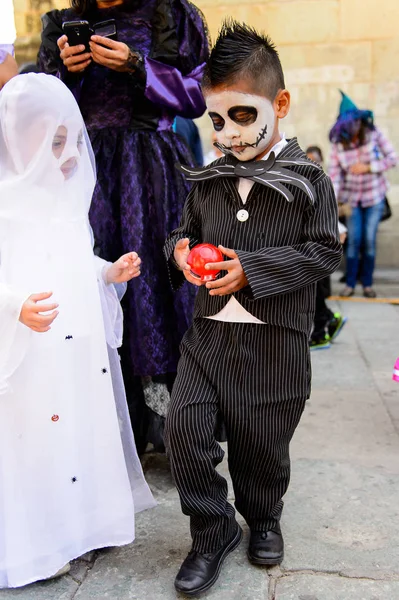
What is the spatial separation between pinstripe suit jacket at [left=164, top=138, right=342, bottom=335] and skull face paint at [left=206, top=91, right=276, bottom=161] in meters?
0.09

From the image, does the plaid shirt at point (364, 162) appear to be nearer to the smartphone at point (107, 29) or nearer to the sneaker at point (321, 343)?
the sneaker at point (321, 343)

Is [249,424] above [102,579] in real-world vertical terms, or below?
above

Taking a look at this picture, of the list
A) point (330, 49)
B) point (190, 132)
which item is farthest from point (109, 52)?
point (330, 49)

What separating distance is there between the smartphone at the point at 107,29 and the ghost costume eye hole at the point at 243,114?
0.69 m

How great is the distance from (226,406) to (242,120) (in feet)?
2.66

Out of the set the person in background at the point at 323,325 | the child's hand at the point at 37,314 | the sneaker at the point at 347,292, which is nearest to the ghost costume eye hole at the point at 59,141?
the child's hand at the point at 37,314

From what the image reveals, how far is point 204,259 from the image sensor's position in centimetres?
176

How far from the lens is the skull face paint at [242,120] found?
186 centimetres

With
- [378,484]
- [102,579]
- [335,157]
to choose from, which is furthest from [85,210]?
[335,157]

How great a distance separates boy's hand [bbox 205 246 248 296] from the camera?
1758 mm

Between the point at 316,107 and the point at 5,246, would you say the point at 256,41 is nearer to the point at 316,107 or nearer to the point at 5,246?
the point at 5,246

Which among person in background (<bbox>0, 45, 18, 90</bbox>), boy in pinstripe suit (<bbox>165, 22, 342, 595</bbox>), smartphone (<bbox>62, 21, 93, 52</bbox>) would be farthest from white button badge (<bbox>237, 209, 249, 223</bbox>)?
person in background (<bbox>0, 45, 18, 90</bbox>)

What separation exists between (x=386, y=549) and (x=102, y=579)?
2.92ft

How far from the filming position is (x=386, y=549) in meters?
2.15
